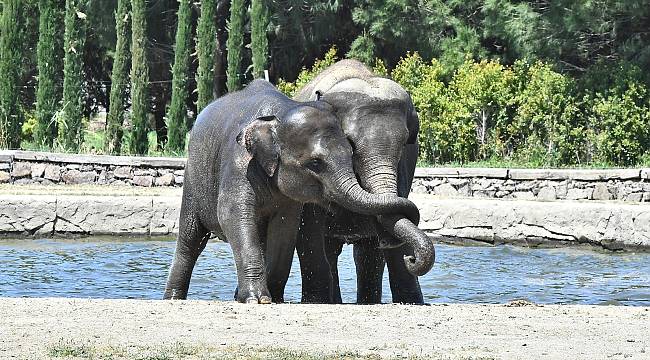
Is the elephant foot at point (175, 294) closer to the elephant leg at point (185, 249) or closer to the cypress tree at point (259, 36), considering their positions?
the elephant leg at point (185, 249)

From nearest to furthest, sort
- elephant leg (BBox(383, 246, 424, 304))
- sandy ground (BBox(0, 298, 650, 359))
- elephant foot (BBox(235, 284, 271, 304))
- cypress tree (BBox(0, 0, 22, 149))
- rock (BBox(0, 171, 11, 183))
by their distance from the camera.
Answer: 1. sandy ground (BBox(0, 298, 650, 359))
2. elephant foot (BBox(235, 284, 271, 304))
3. elephant leg (BBox(383, 246, 424, 304))
4. rock (BBox(0, 171, 11, 183))
5. cypress tree (BBox(0, 0, 22, 149))

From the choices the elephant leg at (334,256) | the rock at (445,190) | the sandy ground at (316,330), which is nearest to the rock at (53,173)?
the rock at (445,190)

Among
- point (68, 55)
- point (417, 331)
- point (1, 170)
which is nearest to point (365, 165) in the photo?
point (417, 331)

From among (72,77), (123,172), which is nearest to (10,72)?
(72,77)

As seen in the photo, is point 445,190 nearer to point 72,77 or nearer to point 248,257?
point 72,77

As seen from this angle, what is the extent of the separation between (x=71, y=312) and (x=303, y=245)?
2.56 m

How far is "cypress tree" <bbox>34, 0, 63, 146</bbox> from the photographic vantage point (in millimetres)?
30297

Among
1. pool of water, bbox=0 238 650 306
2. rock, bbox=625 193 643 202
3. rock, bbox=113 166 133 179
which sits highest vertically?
rock, bbox=625 193 643 202

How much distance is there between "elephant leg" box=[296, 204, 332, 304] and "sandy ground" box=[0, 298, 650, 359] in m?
1.25

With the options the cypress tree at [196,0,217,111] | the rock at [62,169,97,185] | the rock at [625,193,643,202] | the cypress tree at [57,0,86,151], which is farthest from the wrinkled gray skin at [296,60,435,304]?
the cypress tree at [196,0,217,111]

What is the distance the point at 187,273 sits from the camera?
11.9m

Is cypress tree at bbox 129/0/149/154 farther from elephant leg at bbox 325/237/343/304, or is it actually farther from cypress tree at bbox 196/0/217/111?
elephant leg at bbox 325/237/343/304

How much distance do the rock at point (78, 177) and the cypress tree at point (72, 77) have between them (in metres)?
5.79

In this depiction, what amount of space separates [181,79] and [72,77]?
2.81 m
